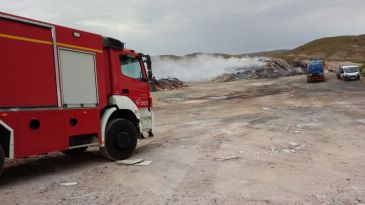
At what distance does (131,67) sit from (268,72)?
186ft

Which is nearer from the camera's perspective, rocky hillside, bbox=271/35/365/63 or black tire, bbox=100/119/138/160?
black tire, bbox=100/119/138/160

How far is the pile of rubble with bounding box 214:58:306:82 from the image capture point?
6538 centimetres

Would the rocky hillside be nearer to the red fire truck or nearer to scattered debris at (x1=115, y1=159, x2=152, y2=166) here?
the red fire truck

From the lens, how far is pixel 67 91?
9.40m

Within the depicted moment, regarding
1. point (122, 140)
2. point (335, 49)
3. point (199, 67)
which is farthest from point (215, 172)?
point (335, 49)

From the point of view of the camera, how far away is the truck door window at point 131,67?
36.5 feet

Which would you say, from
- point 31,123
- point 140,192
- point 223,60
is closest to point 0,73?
point 31,123

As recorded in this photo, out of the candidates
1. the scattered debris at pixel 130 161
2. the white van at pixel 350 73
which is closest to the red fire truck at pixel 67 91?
the scattered debris at pixel 130 161

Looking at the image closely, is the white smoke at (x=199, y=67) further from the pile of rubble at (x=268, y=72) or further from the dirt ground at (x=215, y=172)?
the dirt ground at (x=215, y=172)

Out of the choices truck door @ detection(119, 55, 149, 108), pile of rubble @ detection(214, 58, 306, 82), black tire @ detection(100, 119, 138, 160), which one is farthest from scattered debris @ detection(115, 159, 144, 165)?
pile of rubble @ detection(214, 58, 306, 82)

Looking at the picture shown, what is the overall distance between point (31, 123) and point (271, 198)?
15.4 feet

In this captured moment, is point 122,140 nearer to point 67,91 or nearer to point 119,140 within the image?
point 119,140

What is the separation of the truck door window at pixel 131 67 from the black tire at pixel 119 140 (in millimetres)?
1252

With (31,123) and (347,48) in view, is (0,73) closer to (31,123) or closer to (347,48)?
(31,123)
